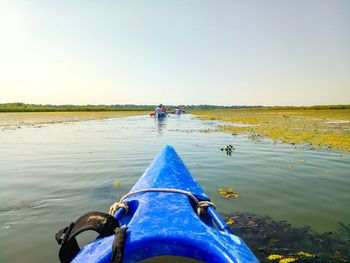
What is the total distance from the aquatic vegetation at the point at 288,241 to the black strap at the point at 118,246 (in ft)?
6.19

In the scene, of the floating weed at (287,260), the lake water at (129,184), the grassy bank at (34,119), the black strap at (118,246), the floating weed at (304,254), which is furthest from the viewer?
the grassy bank at (34,119)

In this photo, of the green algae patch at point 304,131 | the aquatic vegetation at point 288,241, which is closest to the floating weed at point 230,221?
the aquatic vegetation at point 288,241

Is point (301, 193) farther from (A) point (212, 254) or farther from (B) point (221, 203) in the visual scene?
(A) point (212, 254)

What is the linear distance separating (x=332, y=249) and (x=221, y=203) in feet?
5.85

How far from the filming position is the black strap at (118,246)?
5.39 feet

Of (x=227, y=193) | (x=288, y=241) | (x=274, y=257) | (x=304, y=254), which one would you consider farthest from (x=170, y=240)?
(x=227, y=193)

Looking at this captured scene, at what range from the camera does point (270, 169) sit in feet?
22.6

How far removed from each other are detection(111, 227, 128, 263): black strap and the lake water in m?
1.70

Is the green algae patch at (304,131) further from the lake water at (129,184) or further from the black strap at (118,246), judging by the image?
the black strap at (118,246)

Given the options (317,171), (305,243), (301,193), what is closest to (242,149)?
(317,171)

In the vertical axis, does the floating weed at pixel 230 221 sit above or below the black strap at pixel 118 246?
below

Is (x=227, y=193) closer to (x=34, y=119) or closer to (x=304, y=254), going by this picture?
(x=304, y=254)

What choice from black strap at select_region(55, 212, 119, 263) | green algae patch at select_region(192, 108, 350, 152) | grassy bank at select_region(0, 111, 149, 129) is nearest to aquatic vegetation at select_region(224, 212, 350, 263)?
black strap at select_region(55, 212, 119, 263)

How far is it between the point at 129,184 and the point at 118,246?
158 inches
